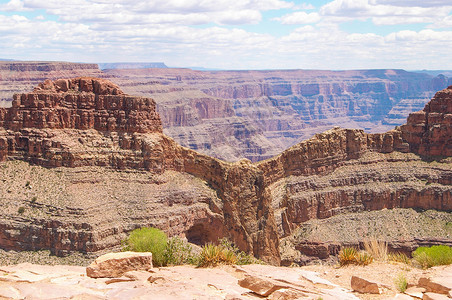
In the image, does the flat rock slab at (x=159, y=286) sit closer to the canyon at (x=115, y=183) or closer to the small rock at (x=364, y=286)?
the small rock at (x=364, y=286)

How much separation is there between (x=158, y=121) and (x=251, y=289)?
5201 cm

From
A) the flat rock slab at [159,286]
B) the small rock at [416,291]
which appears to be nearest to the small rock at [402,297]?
the small rock at [416,291]

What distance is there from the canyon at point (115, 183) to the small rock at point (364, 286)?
37.9 metres

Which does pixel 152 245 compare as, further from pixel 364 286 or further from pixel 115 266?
pixel 364 286

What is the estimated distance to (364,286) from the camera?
2400cm

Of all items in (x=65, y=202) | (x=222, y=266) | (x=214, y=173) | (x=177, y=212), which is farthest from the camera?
(x=214, y=173)

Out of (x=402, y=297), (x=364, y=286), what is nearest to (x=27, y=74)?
(x=364, y=286)

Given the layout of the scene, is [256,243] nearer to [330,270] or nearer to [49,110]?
[49,110]

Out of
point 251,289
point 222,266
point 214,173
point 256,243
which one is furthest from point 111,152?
point 251,289

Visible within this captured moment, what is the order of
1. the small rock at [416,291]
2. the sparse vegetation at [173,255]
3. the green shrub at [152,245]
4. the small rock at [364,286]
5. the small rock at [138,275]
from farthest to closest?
1. the green shrub at [152,245]
2. the sparse vegetation at [173,255]
3. the small rock at [138,275]
4. the small rock at [364,286]
5. the small rock at [416,291]

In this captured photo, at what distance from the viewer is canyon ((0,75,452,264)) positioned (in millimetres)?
60062

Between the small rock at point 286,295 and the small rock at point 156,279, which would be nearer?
the small rock at point 286,295

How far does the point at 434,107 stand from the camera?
9331cm

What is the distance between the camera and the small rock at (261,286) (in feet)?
75.4
